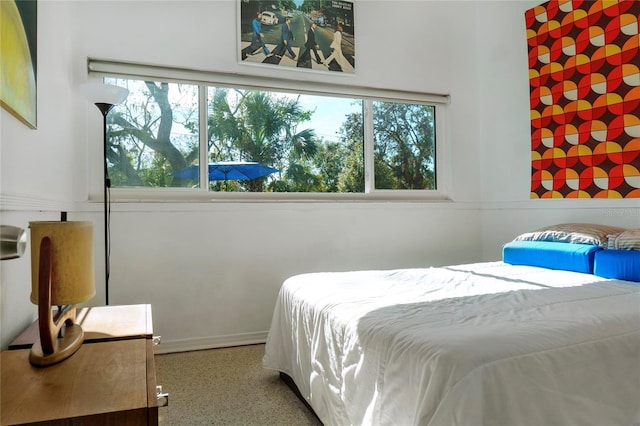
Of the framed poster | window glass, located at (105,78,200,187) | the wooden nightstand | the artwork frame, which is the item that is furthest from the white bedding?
the framed poster

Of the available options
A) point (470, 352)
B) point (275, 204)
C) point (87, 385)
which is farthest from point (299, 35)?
point (87, 385)

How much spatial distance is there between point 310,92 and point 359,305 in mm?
2098

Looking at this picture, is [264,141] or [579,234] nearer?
[579,234]

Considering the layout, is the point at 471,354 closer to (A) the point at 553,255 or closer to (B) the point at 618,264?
(B) the point at 618,264

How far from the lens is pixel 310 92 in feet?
10.9

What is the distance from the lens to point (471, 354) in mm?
1141

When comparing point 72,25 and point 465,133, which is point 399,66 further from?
point 72,25

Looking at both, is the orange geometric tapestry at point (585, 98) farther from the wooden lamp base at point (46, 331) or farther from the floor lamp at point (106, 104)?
the wooden lamp base at point (46, 331)

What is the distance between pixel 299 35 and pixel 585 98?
2.09 meters

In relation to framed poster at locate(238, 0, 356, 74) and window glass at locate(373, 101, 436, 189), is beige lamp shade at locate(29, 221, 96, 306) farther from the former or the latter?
window glass at locate(373, 101, 436, 189)

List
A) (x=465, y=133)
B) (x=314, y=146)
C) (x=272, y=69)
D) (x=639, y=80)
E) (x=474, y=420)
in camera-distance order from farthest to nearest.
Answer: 1. (x=465, y=133)
2. (x=314, y=146)
3. (x=272, y=69)
4. (x=639, y=80)
5. (x=474, y=420)

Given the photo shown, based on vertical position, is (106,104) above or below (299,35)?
below

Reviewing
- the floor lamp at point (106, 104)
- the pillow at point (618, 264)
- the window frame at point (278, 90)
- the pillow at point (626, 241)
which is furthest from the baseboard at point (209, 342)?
the pillow at point (626, 241)

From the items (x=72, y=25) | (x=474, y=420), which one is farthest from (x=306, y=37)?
(x=474, y=420)
